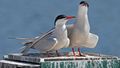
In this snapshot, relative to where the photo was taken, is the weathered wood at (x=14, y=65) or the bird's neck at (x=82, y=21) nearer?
the weathered wood at (x=14, y=65)

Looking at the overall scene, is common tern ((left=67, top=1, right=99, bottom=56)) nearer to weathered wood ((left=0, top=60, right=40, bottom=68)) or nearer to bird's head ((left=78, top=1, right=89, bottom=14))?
bird's head ((left=78, top=1, right=89, bottom=14))

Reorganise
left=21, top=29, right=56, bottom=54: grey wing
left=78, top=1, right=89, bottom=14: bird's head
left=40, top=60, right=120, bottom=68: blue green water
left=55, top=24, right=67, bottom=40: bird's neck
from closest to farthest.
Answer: left=40, top=60, right=120, bottom=68: blue green water, left=55, top=24, right=67, bottom=40: bird's neck, left=21, top=29, right=56, bottom=54: grey wing, left=78, top=1, right=89, bottom=14: bird's head

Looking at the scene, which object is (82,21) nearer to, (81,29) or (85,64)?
(81,29)

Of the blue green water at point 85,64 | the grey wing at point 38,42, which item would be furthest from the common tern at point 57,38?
the blue green water at point 85,64

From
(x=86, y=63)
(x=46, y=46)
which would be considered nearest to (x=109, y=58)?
(x=86, y=63)

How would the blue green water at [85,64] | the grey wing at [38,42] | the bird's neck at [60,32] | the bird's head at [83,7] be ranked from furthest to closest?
the bird's head at [83,7] → the grey wing at [38,42] → the bird's neck at [60,32] → the blue green water at [85,64]

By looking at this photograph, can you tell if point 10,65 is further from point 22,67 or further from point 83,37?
point 83,37

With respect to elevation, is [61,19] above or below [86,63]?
above

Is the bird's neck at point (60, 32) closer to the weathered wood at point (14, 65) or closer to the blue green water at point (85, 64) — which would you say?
the blue green water at point (85, 64)

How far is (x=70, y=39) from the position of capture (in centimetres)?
742

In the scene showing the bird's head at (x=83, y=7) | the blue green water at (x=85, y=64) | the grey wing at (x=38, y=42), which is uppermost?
the bird's head at (x=83, y=7)

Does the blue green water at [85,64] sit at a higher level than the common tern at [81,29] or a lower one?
lower

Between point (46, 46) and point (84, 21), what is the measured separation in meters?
0.56

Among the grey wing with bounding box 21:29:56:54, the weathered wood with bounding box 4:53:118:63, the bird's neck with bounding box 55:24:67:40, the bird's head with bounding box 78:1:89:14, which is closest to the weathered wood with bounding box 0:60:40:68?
the weathered wood with bounding box 4:53:118:63
